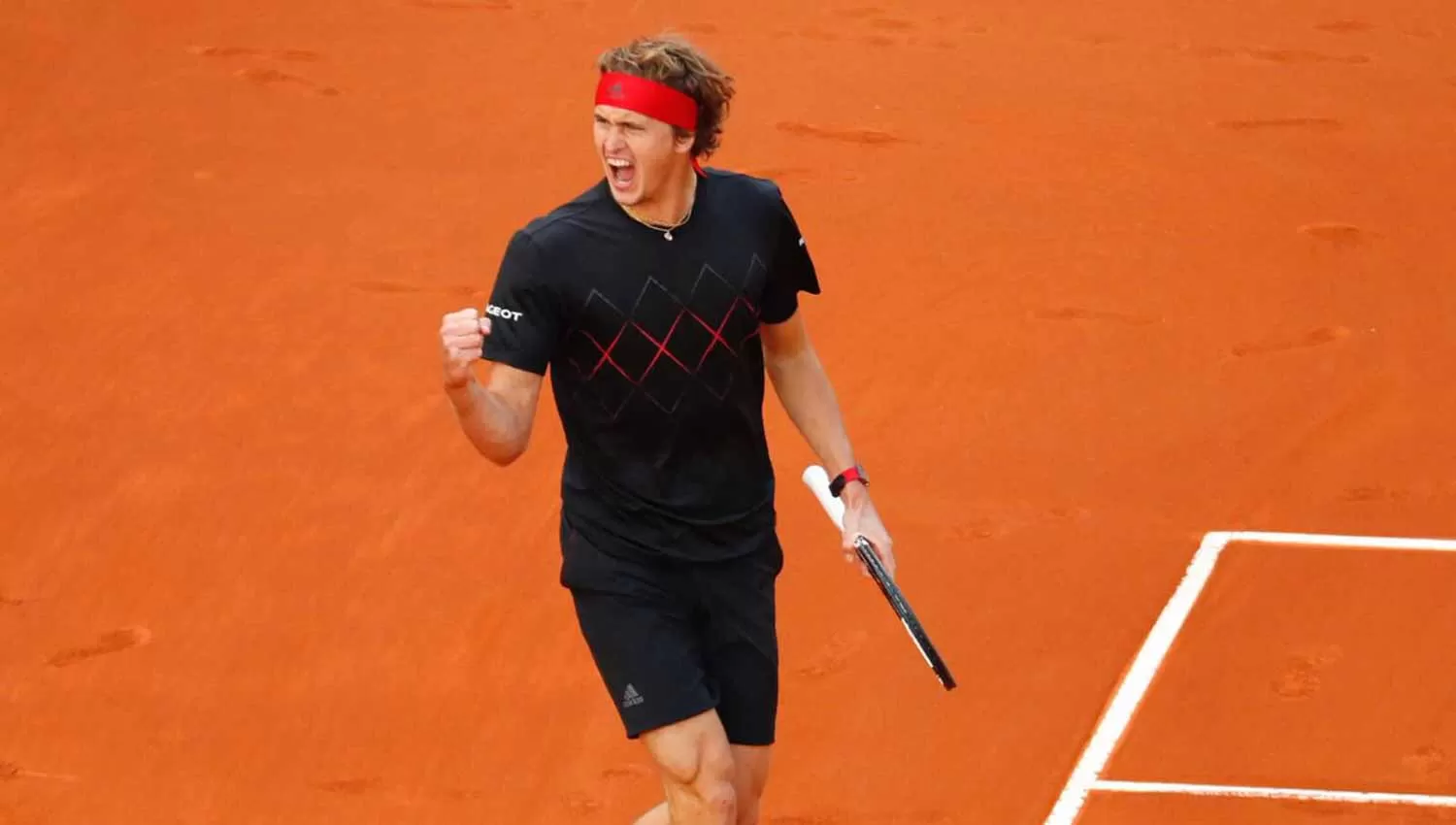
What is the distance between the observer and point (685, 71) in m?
4.78

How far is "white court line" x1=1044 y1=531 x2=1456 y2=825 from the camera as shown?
6.76 meters

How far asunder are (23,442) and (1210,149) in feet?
21.7

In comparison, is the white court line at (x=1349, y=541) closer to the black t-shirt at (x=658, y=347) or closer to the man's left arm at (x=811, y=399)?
the man's left arm at (x=811, y=399)

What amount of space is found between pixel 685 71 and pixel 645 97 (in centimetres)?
16

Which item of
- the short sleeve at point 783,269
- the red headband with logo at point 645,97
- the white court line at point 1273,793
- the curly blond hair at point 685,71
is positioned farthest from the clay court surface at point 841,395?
the red headband with logo at point 645,97

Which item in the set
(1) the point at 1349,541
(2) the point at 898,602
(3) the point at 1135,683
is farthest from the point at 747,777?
(1) the point at 1349,541

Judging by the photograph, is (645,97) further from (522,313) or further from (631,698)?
(631,698)

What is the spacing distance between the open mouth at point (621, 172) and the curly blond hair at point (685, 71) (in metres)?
0.18

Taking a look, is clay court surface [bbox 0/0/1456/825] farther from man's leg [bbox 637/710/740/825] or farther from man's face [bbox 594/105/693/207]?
man's face [bbox 594/105/693/207]

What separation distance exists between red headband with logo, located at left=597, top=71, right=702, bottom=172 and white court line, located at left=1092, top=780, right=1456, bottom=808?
3111 mm

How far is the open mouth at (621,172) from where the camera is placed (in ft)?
15.2

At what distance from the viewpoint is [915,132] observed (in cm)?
1198

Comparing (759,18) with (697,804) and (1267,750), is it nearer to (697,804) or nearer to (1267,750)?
(1267,750)

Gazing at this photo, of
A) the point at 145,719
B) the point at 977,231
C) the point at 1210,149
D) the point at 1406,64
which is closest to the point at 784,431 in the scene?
the point at 977,231
